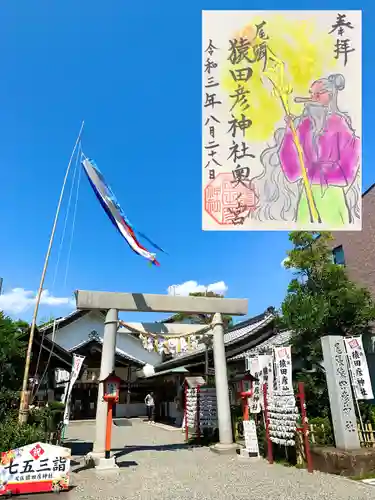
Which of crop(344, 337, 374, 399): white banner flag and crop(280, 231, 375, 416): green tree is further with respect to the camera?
crop(280, 231, 375, 416): green tree

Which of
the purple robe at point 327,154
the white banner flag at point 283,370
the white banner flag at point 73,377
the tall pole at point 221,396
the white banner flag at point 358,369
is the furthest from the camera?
the white banner flag at point 73,377

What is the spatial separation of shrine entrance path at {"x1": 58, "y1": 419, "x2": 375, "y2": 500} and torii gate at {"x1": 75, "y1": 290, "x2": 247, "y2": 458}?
95 centimetres

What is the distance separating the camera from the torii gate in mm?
12195

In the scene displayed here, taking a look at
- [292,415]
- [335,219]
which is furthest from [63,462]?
[335,219]

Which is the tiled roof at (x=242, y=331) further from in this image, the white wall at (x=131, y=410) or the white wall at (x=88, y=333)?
the white wall at (x=88, y=333)

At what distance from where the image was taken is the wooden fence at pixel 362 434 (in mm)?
9914

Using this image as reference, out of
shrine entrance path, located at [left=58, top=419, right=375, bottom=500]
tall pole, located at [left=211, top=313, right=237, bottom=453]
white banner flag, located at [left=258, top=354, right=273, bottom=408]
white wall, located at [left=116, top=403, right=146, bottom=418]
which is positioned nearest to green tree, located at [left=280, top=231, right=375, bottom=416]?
white banner flag, located at [left=258, top=354, right=273, bottom=408]

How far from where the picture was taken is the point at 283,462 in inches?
428

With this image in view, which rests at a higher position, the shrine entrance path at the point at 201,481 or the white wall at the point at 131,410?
the white wall at the point at 131,410

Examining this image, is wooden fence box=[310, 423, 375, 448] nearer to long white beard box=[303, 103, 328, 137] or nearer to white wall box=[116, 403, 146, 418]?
long white beard box=[303, 103, 328, 137]

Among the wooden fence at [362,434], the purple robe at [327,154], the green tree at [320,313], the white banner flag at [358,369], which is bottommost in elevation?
the wooden fence at [362,434]

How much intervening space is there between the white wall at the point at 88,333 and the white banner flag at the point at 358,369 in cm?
2586

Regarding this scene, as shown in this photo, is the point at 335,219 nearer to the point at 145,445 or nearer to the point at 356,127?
the point at 356,127

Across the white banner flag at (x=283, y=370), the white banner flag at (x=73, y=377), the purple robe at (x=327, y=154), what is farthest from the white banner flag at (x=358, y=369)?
the white banner flag at (x=73, y=377)
